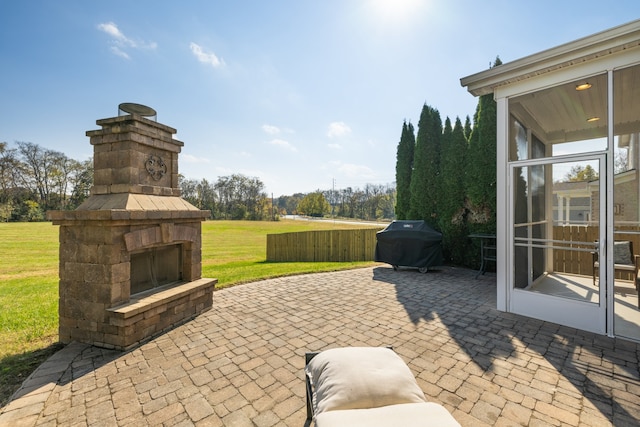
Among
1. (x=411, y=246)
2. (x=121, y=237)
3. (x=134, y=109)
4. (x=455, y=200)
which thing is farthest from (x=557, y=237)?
(x=134, y=109)

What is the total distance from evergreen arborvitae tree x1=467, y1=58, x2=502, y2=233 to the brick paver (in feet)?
14.1

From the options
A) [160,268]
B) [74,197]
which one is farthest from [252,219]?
[160,268]

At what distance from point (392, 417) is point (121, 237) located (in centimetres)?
361

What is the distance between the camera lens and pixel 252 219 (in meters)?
45.7

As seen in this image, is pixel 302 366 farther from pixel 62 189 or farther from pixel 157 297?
pixel 62 189

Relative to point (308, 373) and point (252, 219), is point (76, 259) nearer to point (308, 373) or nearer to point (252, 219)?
point (308, 373)

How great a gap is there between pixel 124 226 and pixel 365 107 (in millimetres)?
7896

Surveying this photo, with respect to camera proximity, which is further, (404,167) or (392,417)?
(404,167)

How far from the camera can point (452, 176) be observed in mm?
8711

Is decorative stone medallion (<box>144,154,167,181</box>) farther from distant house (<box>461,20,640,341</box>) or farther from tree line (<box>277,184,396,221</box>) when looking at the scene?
tree line (<box>277,184,396,221</box>)

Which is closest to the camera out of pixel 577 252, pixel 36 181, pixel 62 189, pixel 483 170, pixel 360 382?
pixel 360 382

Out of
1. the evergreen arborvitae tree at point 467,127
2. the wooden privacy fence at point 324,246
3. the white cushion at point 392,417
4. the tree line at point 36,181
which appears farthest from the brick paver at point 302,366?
the tree line at point 36,181

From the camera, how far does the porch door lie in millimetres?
3725

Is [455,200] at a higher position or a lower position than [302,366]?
higher
